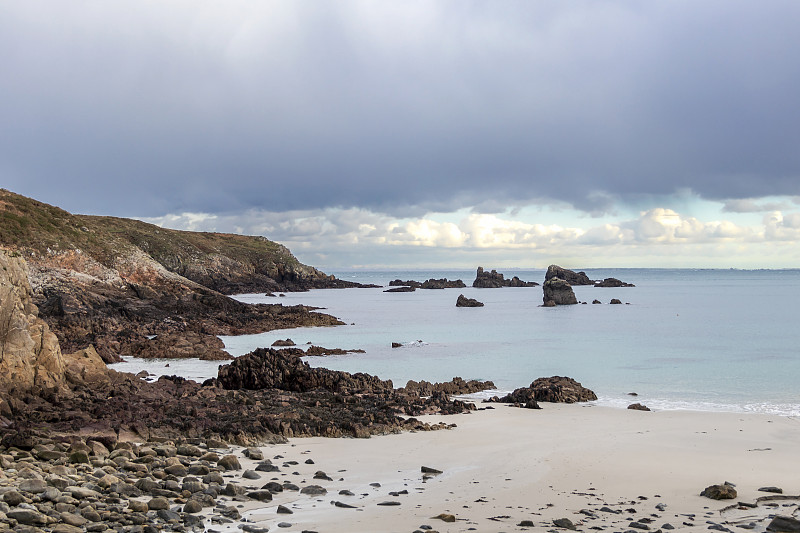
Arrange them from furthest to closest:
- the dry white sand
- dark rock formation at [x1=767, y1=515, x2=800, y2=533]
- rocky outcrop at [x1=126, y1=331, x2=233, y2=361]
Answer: rocky outcrop at [x1=126, y1=331, x2=233, y2=361] < the dry white sand < dark rock formation at [x1=767, y1=515, x2=800, y2=533]

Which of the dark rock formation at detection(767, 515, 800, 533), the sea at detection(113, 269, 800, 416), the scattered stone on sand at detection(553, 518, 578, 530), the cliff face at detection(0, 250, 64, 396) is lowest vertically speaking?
the sea at detection(113, 269, 800, 416)

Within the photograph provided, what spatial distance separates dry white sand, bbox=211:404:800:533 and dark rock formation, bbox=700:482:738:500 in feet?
0.53

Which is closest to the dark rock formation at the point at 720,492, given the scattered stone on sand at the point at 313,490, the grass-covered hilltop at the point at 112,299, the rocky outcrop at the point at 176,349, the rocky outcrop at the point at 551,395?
the scattered stone on sand at the point at 313,490

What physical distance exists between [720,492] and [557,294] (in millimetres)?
70275

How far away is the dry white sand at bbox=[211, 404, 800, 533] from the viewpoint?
7.75m

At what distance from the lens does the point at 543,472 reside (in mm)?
10367

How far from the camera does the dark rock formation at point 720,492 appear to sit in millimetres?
8578

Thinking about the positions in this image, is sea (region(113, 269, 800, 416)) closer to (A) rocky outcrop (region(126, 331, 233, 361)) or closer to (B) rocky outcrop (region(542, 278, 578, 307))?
(A) rocky outcrop (region(126, 331, 233, 361))

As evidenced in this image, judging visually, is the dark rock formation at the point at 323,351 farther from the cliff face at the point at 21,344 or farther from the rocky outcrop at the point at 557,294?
the rocky outcrop at the point at 557,294

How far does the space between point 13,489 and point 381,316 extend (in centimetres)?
5044

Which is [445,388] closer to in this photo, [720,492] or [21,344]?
[21,344]

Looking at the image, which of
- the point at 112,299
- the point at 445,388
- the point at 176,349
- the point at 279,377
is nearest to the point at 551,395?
the point at 445,388

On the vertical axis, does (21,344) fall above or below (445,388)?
above

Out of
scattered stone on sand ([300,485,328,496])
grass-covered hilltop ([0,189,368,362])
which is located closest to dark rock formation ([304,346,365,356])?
grass-covered hilltop ([0,189,368,362])
